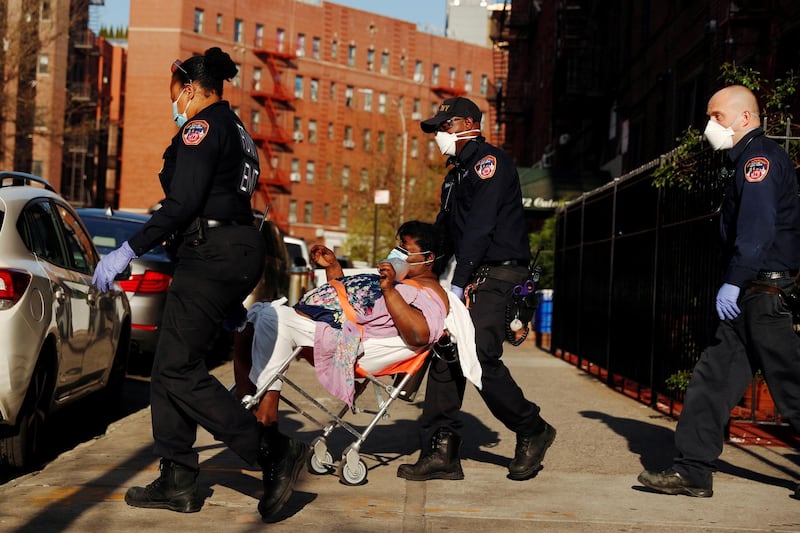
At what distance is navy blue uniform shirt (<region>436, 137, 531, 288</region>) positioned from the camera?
6.56m

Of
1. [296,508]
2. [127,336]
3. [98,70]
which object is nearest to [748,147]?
[296,508]

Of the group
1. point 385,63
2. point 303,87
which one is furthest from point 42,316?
point 385,63

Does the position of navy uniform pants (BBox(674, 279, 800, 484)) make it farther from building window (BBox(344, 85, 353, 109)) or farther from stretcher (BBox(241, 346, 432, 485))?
building window (BBox(344, 85, 353, 109))

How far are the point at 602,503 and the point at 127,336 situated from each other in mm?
4625

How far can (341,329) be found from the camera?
19.9 feet

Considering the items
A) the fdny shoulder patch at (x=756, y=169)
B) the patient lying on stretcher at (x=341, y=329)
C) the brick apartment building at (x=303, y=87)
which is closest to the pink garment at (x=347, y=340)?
the patient lying on stretcher at (x=341, y=329)

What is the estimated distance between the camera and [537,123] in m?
45.9

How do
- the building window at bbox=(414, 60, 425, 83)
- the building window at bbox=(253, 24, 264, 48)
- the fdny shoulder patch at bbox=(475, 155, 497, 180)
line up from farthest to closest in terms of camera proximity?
the building window at bbox=(414, 60, 425, 83) < the building window at bbox=(253, 24, 264, 48) < the fdny shoulder patch at bbox=(475, 155, 497, 180)

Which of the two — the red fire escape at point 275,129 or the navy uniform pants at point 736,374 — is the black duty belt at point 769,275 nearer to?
the navy uniform pants at point 736,374

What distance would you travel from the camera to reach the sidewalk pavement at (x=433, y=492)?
5363mm

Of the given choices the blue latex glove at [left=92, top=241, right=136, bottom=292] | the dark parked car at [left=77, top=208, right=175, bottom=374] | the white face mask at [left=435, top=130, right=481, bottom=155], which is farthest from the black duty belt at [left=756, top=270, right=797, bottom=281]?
the dark parked car at [left=77, top=208, right=175, bottom=374]

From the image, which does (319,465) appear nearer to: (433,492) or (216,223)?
(433,492)

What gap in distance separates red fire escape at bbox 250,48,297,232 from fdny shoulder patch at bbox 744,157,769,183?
80168mm

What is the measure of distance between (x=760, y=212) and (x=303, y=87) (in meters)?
85.4
